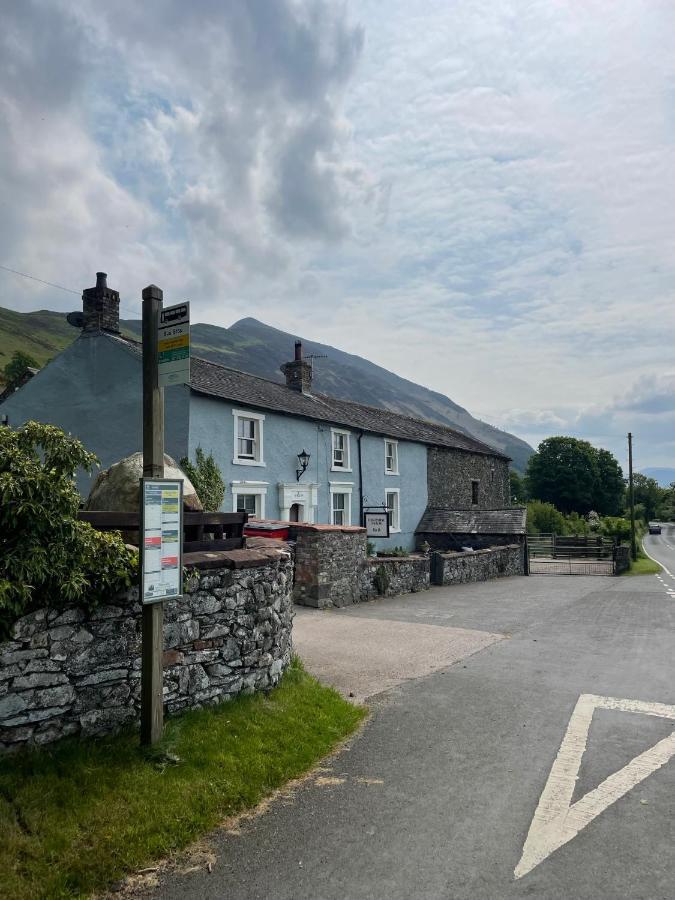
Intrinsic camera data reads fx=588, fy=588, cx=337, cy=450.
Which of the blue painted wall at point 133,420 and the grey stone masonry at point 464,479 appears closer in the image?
the blue painted wall at point 133,420

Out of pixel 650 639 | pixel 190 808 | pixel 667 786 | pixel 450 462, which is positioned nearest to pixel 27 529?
pixel 190 808

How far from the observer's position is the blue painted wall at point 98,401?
61.7ft

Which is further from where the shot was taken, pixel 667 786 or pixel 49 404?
pixel 49 404

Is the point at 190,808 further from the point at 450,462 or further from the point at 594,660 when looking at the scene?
the point at 450,462

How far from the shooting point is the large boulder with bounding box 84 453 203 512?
6.89 meters

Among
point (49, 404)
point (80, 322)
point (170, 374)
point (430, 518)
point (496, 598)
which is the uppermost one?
point (80, 322)

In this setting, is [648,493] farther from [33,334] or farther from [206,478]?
[33,334]

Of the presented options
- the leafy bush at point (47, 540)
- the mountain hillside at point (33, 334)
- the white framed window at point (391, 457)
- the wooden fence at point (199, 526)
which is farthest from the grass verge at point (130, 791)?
the mountain hillside at point (33, 334)

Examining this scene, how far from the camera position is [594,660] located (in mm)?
9523

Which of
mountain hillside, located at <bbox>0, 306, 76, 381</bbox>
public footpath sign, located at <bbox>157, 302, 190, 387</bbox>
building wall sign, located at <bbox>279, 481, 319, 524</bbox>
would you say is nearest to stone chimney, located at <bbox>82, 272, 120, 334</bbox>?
building wall sign, located at <bbox>279, 481, 319, 524</bbox>

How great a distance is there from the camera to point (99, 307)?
806 inches

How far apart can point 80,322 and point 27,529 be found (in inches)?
700

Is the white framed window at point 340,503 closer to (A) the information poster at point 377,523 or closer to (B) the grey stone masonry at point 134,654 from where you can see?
(A) the information poster at point 377,523

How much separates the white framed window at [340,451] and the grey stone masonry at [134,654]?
18056mm
